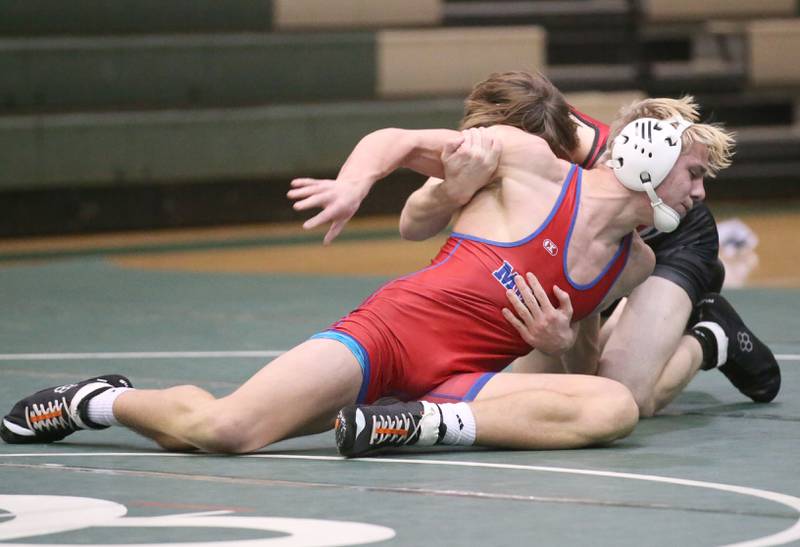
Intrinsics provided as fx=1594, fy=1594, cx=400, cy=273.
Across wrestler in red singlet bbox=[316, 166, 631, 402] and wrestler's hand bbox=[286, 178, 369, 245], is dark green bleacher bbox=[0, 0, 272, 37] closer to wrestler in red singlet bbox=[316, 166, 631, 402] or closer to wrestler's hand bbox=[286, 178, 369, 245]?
wrestler in red singlet bbox=[316, 166, 631, 402]

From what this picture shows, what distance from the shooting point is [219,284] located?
644 centimetres

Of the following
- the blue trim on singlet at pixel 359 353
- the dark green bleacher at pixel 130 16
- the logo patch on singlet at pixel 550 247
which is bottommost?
the blue trim on singlet at pixel 359 353

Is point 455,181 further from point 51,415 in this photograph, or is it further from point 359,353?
point 51,415

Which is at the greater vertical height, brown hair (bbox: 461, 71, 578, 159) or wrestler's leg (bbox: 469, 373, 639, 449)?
brown hair (bbox: 461, 71, 578, 159)

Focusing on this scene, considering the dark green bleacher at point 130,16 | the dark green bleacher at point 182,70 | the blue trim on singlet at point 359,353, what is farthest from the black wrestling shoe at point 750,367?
the dark green bleacher at point 130,16

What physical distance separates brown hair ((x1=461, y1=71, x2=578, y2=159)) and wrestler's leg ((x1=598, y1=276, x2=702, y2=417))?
17.6 inches

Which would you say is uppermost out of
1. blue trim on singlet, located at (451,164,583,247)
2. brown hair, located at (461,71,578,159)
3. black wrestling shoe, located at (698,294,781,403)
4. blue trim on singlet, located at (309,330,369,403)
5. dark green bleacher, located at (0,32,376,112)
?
dark green bleacher, located at (0,32,376,112)

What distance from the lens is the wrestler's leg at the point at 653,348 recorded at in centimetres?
352

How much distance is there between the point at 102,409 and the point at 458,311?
73 centimetres

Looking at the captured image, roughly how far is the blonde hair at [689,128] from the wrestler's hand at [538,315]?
1.33ft

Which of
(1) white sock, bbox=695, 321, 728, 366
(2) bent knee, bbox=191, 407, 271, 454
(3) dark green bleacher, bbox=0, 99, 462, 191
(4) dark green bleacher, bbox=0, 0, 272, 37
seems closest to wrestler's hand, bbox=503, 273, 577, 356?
(2) bent knee, bbox=191, 407, 271, 454

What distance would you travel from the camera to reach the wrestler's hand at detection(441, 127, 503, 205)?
3.21m

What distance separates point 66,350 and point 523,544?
2.61m

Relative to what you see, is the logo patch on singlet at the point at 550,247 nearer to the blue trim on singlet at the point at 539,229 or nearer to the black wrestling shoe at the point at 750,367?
the blue trim on singlet at the point at 539,229
